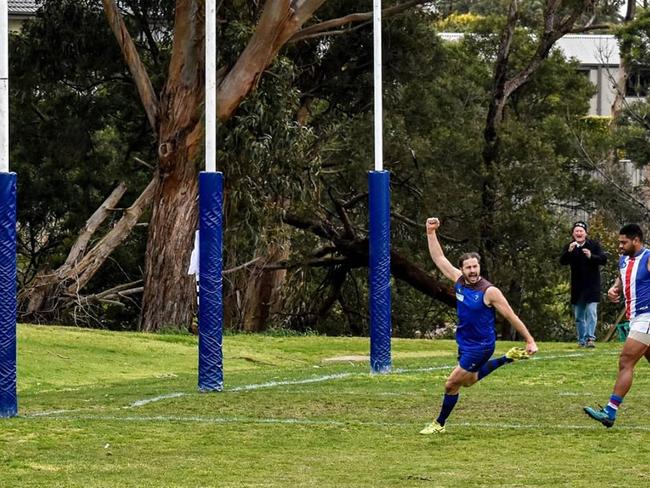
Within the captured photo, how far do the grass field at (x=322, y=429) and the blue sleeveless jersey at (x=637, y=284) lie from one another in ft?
3.52

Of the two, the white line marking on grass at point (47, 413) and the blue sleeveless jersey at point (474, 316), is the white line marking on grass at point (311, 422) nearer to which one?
the white line marking on grass at point (47, 413)

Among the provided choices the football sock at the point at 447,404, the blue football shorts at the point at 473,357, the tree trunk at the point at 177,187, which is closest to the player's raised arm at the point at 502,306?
the blue football shorts at the point at 473,357

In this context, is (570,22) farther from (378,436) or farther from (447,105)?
(378,436)

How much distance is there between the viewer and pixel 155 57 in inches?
1538

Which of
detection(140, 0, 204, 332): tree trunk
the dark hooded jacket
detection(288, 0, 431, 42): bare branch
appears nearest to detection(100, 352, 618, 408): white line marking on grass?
the dark hooded jacket

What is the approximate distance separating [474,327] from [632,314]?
1.62 metres

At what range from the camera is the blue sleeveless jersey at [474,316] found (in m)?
12.9

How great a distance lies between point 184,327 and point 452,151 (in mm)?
12562

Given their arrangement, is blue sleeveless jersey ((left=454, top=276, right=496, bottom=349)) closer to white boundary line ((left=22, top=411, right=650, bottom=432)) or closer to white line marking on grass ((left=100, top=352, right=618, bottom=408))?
white boundary line ((left=22, top=411, right=650, bottom=432))

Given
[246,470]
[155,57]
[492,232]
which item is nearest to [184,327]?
[155,57]

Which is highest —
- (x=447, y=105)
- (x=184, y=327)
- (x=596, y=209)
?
(x=447, y=105)

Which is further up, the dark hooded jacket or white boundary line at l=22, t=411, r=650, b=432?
the dark hooded jacket

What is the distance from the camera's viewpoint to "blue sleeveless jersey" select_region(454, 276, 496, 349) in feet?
42.4

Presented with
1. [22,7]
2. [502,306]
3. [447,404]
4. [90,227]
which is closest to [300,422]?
[447,404]
